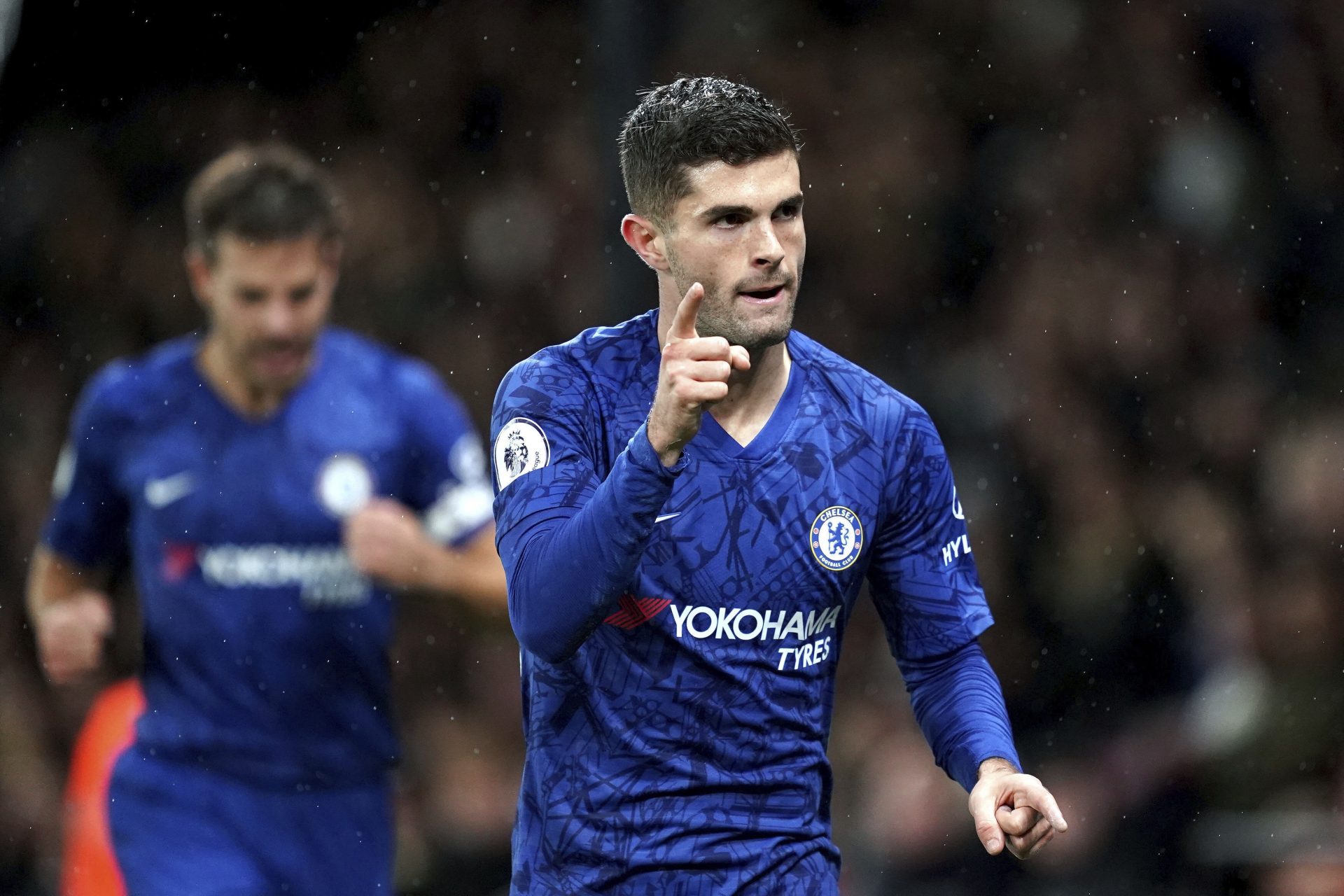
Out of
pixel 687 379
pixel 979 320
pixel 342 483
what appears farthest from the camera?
pixel 979 320

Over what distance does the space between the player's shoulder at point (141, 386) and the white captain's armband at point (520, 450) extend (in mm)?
2308

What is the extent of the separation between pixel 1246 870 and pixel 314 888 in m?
3.26

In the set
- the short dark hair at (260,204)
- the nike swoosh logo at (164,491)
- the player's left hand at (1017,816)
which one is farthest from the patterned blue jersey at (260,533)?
the player's left hand at (1017,816)

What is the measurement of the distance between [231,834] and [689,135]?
8.74 ft

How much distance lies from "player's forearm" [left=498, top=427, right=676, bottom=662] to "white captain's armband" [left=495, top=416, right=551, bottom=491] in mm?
160

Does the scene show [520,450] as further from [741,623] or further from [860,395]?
[860,395]

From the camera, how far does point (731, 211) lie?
9.98 feet

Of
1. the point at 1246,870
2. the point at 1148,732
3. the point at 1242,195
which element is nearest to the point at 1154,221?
the point at 1242,195

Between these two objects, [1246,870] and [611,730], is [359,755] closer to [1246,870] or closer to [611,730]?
[611,730]

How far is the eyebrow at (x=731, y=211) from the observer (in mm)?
3031

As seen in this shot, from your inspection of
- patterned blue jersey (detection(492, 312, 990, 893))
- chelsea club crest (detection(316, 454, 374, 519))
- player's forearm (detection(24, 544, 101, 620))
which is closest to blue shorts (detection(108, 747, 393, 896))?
player's forearm (detection(24, 544, 101, 620))

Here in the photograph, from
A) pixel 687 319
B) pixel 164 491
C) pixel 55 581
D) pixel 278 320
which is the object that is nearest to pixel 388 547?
pixel 164 491

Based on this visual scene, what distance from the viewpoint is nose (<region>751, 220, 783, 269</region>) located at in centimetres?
299

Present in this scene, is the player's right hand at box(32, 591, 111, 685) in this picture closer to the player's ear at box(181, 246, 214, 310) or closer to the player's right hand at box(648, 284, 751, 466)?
the player's ear at box(181, 246, 214, 310)
